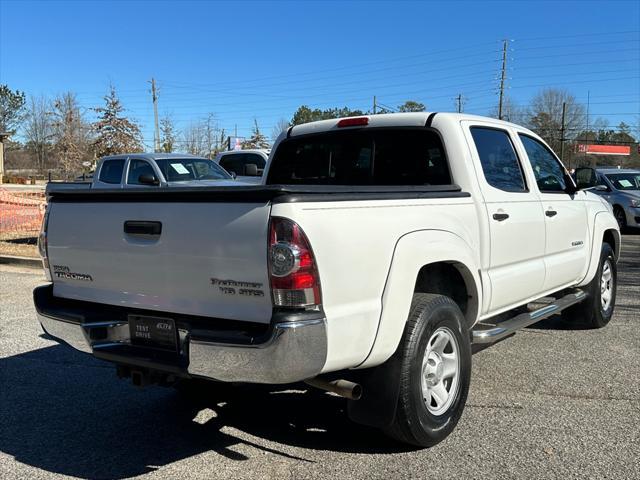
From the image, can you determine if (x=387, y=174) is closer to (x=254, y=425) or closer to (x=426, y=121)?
(x=426, y=121)

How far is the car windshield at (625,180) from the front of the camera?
16859mm

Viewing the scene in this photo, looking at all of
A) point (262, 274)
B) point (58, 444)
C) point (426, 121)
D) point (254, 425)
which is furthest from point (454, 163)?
point (58, 444)

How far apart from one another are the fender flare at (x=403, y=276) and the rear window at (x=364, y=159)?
2.71ft

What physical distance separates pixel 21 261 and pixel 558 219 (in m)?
9.24

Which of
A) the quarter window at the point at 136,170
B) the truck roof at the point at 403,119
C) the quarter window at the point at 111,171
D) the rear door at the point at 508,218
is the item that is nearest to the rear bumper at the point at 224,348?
the rear door at the point at 508,218

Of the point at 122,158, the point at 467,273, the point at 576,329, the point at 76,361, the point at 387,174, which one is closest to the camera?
the point at 467,273

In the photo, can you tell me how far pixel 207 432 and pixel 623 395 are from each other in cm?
304

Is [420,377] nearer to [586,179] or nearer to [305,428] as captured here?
[305,428]

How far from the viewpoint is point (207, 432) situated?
4004 mm

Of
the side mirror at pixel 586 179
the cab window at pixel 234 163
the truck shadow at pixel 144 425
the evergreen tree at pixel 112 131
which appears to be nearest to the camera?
the truck shadow at pixel 144 425

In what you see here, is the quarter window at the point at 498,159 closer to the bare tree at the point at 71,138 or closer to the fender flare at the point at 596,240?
the fender flare at the point at 596,240

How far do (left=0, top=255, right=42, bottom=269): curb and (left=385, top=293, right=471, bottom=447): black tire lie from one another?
877cm

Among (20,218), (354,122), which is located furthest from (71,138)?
(354,122)

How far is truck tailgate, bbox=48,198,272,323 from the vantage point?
2.93m
